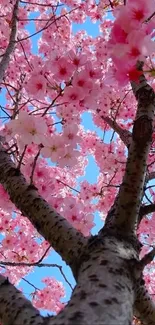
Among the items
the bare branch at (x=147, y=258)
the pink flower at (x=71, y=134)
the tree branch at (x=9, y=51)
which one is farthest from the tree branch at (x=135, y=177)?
the tree branch at (x=9, y=51)

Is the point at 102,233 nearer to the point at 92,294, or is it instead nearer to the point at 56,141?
the point at 92,294

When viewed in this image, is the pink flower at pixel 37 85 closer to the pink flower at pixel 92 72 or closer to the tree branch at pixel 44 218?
the pink flower at pixel 92 72

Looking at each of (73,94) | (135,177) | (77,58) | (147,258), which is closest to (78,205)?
(73,94)

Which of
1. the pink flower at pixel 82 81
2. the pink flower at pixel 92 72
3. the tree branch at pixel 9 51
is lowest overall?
the pink flower at pixel 82 81

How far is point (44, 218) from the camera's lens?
6.58 ft

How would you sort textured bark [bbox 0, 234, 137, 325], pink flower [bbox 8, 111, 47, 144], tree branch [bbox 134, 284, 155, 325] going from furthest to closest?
pink flower [bbox 8, 111, 47, 144] → tree branch [bbox 134, 284, 155, 325] → textured bark [bbox 0, 234, 137, 325]

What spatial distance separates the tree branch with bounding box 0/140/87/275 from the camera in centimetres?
175

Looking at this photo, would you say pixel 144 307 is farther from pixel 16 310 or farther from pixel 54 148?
pixel 54 148

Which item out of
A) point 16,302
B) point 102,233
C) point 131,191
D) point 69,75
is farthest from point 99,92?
point 16,302

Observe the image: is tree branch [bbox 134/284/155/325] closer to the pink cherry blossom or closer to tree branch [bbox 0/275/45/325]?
tree branch [bbox 0/275/45/325]

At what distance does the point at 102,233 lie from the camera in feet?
5.71

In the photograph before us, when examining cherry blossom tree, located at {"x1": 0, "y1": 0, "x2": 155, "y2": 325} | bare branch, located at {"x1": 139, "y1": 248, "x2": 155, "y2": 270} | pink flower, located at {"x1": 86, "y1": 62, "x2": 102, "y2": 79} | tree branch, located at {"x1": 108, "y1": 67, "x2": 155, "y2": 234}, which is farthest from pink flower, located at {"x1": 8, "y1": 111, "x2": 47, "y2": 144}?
bare branch, located at {"x1": 139, "y1": 248, "x2": 155, "y2": 270}

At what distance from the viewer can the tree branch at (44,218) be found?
5.74ft

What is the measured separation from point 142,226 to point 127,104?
2.38 meters
